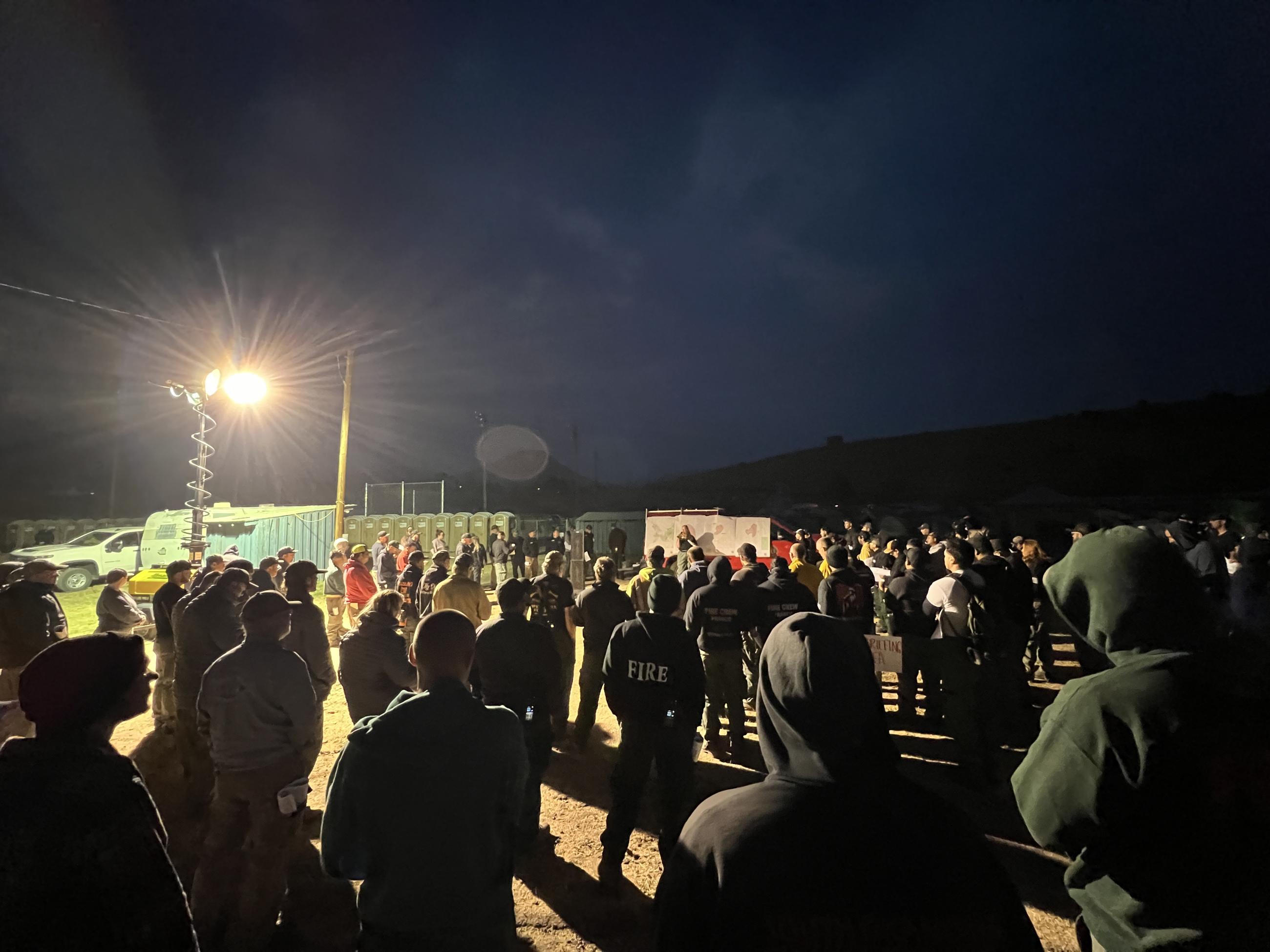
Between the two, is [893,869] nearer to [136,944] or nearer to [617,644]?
[136,944]

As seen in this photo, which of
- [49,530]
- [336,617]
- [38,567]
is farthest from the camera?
A: [49,530]

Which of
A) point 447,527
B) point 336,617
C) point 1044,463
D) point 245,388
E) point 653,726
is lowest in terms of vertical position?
point 653,726

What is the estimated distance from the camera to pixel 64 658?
74.4 inches

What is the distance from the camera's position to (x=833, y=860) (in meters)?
1.27

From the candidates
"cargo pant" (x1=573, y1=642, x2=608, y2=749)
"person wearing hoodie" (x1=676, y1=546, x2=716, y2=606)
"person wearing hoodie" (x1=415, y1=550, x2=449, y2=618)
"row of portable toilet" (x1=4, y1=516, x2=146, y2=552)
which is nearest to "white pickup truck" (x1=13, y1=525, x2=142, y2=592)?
"row of portable toilet" (x1=4, y1=516, x2=146, y2=552)

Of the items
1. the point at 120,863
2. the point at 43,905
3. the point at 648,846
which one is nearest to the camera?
the point at 43,905

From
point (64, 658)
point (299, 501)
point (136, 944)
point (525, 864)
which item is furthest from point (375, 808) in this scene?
point (299, 501)

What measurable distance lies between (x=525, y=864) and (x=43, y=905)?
3.57 metres

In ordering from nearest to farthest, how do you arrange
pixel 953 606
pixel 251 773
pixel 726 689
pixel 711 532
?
1. pixel 251 773
2. pixel 953 606
3. pixel 726 689
4. pixel 711 532

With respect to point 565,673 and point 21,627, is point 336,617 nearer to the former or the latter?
point 565,673

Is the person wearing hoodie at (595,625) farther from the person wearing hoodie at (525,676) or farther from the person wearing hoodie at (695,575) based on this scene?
the person wearing hoodie at (525,676)

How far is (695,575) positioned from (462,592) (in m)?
2.88

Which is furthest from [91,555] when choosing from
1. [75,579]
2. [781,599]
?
[781,599]

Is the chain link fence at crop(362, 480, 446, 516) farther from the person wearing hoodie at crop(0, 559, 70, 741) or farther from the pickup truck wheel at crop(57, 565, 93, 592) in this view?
the person wearing hoodie at crop(0, 559, 70, 741)
